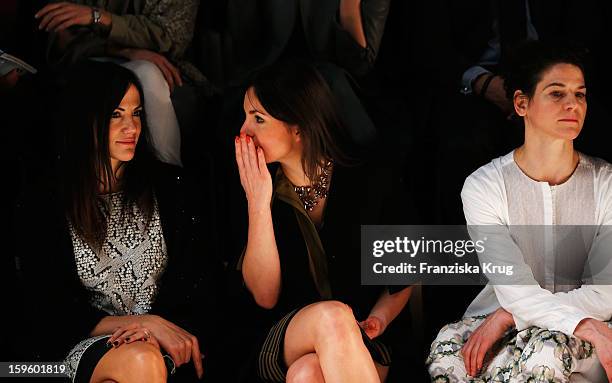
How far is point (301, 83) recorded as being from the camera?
310cm

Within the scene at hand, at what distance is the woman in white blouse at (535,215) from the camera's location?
293 centimetres

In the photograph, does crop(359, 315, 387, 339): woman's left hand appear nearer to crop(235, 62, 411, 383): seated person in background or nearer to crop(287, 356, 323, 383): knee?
crop(235, 62, 411, 383): seated person in background

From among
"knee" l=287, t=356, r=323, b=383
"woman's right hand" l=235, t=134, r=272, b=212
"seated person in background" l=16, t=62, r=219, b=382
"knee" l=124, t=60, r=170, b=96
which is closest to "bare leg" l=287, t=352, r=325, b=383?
"knee" l=287, t=356, r=323, b=383

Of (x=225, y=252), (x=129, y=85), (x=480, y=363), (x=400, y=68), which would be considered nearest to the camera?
(x=480, y=363)

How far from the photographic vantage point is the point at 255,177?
3.04 meters

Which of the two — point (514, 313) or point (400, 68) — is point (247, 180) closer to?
point (514, 313)

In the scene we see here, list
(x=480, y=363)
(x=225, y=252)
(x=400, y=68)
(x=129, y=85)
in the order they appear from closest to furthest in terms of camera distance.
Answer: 1. (x=480, y=363)
2. (x=129, y=85)
3. (x=225, y=252)
4. (x=400, y=68)

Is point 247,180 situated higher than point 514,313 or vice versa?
point 247,180

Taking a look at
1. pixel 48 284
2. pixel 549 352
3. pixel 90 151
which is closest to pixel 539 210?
pixel 549 352

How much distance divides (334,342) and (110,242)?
0.74 meters

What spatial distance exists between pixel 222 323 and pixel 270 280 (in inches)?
9.0

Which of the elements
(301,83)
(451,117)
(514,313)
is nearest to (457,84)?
(451,117)

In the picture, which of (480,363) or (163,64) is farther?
(163,64)

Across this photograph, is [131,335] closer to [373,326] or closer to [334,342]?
[334,342]
